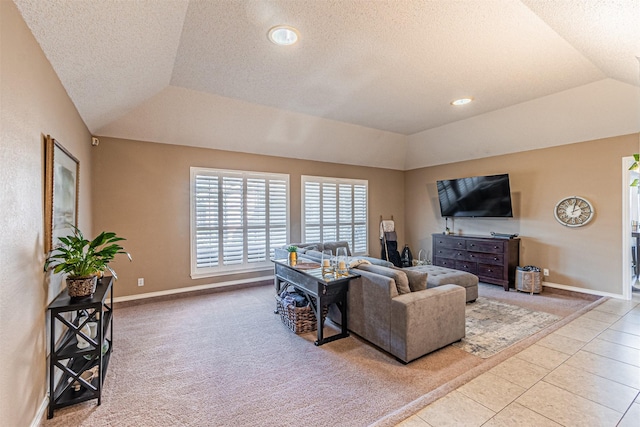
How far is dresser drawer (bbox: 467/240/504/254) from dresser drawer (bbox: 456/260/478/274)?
0.29 meters

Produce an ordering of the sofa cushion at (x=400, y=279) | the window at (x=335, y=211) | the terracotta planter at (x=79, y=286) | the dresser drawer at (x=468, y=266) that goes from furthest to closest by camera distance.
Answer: the window at (x=335, y=211) → the dresser drawer at (x=468, y=266) → the sofa cushion at (x=400, y=279) → the terracotta planter at (x=79, y=286)

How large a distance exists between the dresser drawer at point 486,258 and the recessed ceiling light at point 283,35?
16.1 ft

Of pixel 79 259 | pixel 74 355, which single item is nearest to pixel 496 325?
pixel 74 355

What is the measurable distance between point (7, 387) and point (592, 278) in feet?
21.9

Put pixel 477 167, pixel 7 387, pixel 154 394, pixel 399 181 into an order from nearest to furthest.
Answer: pixel 7 387, pixel 154 394, pixel 477 167, pixel 399 181

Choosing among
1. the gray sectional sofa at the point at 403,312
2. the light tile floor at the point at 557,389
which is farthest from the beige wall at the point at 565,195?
the gray sectional sofa at the point at 403,312

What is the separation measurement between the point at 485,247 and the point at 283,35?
194 inches

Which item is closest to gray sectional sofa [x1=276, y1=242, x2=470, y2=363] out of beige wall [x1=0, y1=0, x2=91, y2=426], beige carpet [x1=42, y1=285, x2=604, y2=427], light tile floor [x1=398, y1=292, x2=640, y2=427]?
beige carpet [x1=42, y1=285, x2=604, y2=427]

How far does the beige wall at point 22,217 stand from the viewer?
1.44 metres

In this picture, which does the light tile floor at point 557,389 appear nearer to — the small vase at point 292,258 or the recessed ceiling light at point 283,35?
the small vase at point 292,258

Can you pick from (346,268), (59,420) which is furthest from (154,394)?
(346,268)

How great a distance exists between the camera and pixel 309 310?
3.33 meters

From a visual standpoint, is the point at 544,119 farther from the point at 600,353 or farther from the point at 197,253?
the point at 197,253

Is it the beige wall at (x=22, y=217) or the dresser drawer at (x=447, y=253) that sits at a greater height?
the beige wall at (x=22, y=217)
